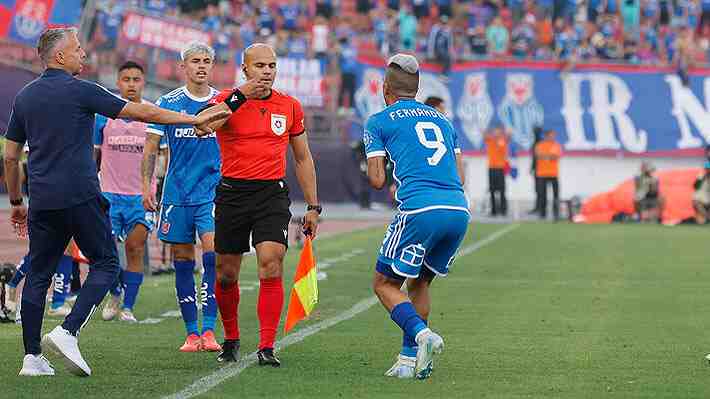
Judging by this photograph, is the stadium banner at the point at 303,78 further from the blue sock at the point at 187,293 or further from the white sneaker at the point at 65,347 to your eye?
the white sneaker at the point at 65,347

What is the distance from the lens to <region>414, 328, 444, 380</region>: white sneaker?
28.4 feet

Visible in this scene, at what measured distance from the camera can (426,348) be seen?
870cm

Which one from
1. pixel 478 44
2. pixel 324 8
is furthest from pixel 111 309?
pixel 324 8

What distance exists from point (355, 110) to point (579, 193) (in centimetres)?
581

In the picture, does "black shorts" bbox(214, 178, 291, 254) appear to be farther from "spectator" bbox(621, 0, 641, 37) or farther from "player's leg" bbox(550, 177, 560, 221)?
"spectator" bbox(621, 0, 641, 37)

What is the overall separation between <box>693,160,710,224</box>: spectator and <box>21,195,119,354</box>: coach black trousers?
82.3ft

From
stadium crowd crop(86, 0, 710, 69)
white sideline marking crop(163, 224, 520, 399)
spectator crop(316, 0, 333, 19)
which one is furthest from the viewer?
spectator crop(316, 0, 333, 19)

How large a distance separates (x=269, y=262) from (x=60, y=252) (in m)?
1.24

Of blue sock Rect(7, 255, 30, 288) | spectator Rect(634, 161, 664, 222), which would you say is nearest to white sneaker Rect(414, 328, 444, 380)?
blue sock Rect(7, 255, 30, 288)

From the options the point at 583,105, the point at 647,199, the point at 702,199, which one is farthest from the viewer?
the point at 583,105

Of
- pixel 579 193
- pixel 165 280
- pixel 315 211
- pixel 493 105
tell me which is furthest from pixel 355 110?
pixel 315 211

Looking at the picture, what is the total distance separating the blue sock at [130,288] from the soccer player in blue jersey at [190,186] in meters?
1.83

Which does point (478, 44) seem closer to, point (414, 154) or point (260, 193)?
point (260, 193)

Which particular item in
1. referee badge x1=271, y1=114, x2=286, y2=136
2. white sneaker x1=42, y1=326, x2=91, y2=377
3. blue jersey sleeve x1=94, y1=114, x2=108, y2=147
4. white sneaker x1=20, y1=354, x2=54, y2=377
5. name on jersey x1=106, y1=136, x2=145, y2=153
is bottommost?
white sneaker x1=20, y1=354, x2=54, y2=377
